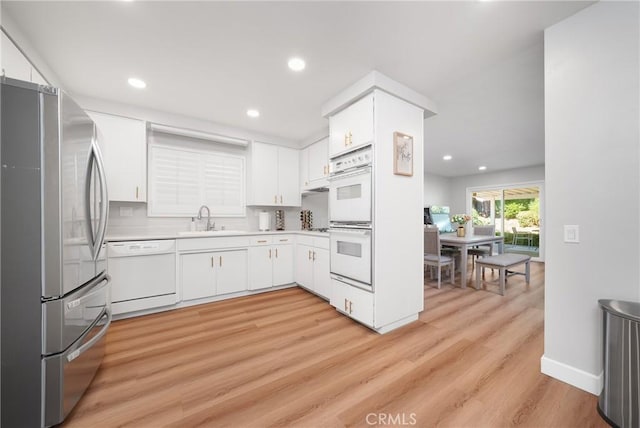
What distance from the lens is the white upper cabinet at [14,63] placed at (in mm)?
1523

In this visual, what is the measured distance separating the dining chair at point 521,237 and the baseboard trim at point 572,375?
6.57 metres

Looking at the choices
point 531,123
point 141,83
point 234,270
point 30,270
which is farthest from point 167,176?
point 531,123

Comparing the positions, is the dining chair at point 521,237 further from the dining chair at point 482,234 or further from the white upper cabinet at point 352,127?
the white upper cabinet at point 352,127

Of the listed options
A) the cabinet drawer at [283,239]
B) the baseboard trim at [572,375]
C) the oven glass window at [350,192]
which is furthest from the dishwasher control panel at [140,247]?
the baseboard trim at [572,375]

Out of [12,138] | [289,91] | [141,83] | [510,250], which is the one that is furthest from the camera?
[510,250]

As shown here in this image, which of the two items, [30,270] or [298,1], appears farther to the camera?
[298,1]

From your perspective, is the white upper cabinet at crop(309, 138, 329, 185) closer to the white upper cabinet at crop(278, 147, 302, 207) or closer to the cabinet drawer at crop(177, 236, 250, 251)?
the white upper cabinet at crop(278, 147, 302, 207)

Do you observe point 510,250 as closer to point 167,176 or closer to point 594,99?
point 594,99

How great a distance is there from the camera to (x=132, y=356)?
73.7 inches

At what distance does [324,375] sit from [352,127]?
2225 millimetres

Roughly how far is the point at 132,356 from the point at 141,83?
254 cm

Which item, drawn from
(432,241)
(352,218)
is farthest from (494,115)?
(352,218)

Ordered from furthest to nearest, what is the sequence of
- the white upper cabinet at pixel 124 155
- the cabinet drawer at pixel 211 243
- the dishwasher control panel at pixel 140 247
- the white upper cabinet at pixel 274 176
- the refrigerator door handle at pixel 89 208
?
the white upper cabinet at pixel 274 176
the cabinet drawer at pixel 211 243
the white upper cabinet at pixel 124 155
the dishwasher control panel at pixel 140 247
the refrigerator door handle at pixel 89 208

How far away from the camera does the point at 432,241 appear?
153 inches
